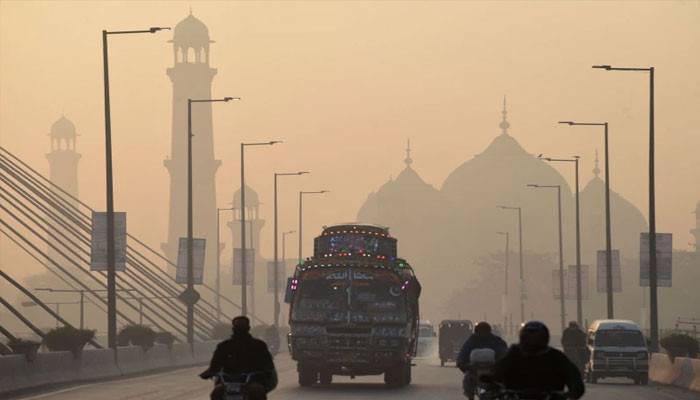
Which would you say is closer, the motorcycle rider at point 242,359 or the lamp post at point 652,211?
the motorcycle rider at point 242,359

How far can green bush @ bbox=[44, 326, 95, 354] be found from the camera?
164 ft

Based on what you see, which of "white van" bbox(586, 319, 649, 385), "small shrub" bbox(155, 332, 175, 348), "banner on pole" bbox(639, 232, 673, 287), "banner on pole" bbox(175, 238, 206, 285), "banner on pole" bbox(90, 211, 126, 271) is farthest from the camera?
"banner on pole" bbox(175, 238, 206, 285)

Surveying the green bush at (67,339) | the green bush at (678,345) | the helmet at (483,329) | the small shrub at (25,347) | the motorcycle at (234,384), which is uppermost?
the helmet at (483,329)

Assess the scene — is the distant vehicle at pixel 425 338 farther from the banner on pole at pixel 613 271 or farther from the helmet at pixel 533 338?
the helmet at pixel 533 338

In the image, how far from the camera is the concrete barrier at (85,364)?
136 feet

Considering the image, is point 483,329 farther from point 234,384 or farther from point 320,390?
point 320,390

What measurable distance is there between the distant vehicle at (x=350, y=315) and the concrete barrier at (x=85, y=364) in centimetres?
536

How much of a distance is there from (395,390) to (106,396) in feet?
24.5

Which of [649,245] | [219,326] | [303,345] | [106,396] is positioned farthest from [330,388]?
[219,326]

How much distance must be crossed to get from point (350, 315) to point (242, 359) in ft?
72.2

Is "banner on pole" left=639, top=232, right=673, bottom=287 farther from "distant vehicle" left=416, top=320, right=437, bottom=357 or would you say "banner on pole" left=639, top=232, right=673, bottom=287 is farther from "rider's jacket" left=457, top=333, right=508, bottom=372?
"rider's jacket" left=457, top=333, right=508, bottom=372

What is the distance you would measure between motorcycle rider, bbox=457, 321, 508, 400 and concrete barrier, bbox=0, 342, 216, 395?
50.5ft

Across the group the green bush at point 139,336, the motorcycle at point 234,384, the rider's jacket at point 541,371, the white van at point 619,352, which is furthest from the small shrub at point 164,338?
the rider's jacket at point 541,371

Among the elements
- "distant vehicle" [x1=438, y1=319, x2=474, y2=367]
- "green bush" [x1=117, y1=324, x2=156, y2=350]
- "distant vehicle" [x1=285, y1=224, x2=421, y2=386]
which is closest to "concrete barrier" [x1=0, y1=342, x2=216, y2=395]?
"green bush" [x1=117, y1=324, x2=156, y2=350]
